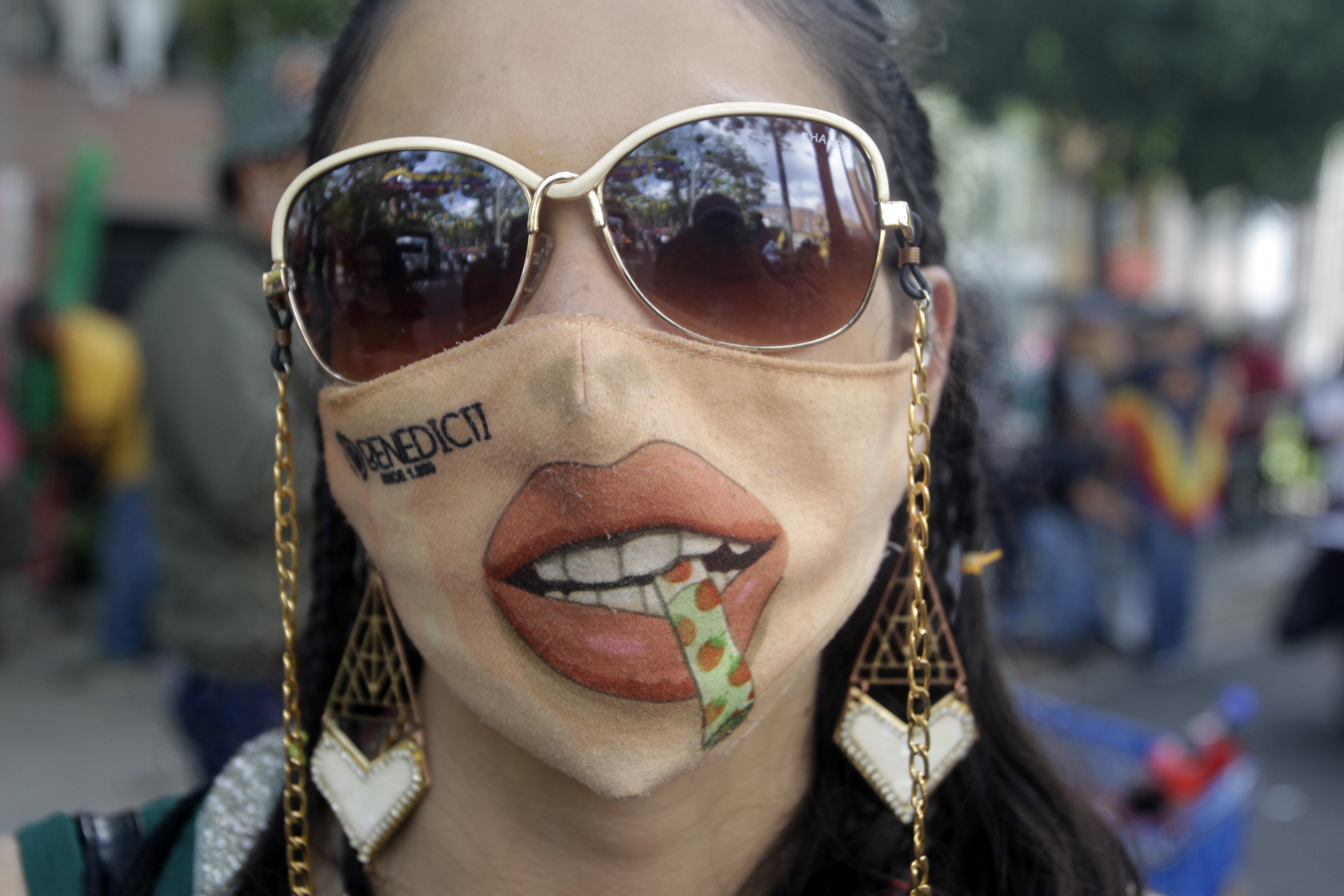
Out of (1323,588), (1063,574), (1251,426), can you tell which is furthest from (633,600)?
(1251,426)

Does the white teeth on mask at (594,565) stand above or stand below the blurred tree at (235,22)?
below

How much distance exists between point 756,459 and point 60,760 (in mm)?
4686

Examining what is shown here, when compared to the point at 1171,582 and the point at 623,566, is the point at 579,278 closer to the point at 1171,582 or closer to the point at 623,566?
the point at 623,566

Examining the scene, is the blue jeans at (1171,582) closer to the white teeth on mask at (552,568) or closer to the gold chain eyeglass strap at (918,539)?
the gold chain eyeglass strap at (918,539)

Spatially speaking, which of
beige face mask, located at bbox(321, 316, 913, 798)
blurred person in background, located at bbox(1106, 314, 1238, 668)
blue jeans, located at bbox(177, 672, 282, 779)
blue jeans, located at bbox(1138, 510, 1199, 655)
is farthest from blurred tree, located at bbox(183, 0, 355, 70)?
beige face mask, located at bbox(321, 316, 913, 798)

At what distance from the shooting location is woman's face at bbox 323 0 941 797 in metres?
1.03

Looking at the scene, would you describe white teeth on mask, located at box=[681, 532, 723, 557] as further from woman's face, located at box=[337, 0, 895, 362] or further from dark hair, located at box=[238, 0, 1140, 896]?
dark hair, located at box=[238, 0, 1140, 896]

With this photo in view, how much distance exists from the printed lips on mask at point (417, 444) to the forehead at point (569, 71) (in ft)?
0.86

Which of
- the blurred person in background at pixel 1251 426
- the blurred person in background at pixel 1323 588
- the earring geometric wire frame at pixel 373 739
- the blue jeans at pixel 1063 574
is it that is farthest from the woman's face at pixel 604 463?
the blurred person in background at pixel 1251 426

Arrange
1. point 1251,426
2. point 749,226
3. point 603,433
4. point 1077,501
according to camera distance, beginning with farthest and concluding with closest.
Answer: point 1251,426 < point 1077,501 < point 749,226 < point 603,433

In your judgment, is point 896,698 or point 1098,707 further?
point 1098,707

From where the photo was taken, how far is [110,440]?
5.98 meters

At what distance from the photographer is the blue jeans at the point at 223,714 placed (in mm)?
2402

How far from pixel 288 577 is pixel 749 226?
64 centimetres
